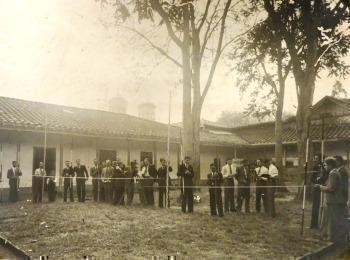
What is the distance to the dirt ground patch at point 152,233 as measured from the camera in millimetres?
5145

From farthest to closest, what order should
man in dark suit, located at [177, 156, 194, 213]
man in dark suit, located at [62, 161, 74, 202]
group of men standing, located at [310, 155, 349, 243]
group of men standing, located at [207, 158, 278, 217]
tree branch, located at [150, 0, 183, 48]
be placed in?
1. man in dark suit, located at [62, 161, 74, 202]
2. tree branch, located at [150, 0, 183, 48]
3. man in dark suit, located at [177, 156, 194, 213]
4. group of men standing, located at [207, 158, 278, 217]
5. group of men standing, located at [310, 155, 349, 243]

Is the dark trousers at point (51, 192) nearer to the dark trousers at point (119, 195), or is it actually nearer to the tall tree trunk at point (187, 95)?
the dark trousers at point (119, 195)

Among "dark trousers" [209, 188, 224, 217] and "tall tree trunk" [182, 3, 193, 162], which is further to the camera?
"tall tree trunk" [182, 3, 193, 162]

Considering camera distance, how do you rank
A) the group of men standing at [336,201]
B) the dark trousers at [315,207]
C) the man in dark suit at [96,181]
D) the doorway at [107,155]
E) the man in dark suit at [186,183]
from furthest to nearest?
the doorway at [107,155]
the man in dark suit at [96,181]
the man in dark suit at [186,183]
the dark trousers at [315,207]
the group of men standing at [336,201]

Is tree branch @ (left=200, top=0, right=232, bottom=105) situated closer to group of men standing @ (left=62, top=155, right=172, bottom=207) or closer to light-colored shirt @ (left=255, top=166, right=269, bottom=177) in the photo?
group of men standing @ (left=62, top=155, right=172, bottom=207)

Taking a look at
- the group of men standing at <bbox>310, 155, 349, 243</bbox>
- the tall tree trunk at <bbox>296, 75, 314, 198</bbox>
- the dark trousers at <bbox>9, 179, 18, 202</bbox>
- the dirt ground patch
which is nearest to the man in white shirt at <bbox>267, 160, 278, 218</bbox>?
the dirt ground patch

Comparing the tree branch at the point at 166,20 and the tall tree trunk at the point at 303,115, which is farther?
the tree branch at the point at 166,20

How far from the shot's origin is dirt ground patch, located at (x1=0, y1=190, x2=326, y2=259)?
16.9ft

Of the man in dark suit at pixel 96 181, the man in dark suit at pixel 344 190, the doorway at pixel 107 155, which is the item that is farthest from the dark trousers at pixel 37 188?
the man in dark suit at pixel 344 190

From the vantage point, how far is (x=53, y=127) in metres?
12.0

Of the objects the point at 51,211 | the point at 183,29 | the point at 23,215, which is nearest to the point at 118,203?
the point at 51,211

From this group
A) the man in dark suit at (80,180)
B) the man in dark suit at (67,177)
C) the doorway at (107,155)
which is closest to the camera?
the man in dark suit at (67,177)

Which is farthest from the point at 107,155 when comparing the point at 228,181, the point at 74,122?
the point at 228,181

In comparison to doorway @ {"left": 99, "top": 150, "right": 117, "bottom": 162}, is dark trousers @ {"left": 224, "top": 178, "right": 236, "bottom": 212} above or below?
below
